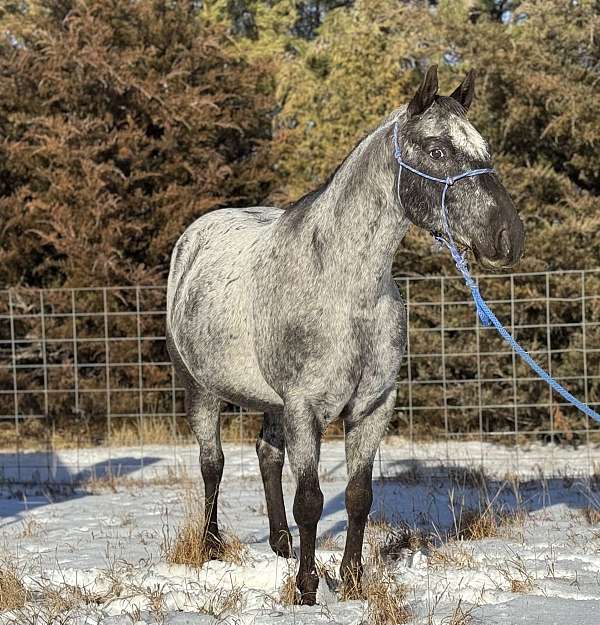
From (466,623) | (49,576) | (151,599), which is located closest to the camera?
(466,623)

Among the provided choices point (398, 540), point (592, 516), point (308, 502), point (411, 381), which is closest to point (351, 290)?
point (308, 502)

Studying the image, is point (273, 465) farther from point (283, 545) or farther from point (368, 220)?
point (368, 220)

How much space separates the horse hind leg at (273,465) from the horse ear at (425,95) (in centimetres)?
194

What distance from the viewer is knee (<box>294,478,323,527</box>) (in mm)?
4180

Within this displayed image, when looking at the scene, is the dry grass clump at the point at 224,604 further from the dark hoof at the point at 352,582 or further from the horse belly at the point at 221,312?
the horse belly at the point at 221,312

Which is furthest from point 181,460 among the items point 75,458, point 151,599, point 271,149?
point 151,599

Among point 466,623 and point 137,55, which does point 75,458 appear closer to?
point 137,55

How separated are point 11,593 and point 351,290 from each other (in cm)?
189

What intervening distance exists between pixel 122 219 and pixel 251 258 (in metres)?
6.05

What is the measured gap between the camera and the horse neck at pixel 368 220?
405 centimetres

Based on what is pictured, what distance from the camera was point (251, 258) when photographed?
4742 millimetres

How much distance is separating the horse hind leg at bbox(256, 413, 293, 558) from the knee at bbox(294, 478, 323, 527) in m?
0.90

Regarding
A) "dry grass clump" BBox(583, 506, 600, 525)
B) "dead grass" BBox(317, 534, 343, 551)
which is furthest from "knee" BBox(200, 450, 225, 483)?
"dry grass clump" BBox(583, 506, 600, 525)

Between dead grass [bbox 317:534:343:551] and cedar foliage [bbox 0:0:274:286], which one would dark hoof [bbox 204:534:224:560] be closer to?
dead grass [bbox 317:534:343:551]
